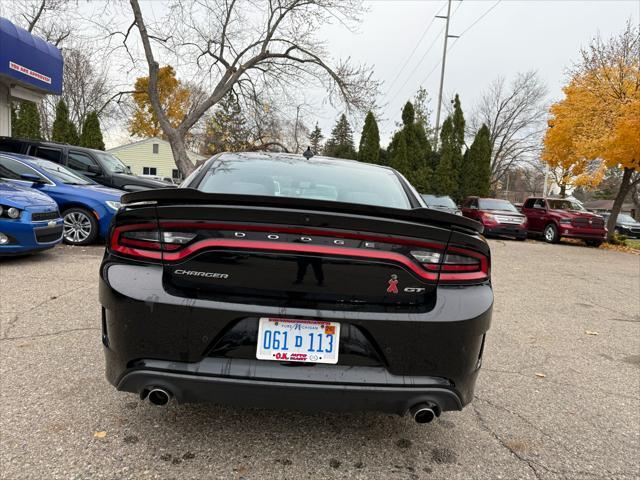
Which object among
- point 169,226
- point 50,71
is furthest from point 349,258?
point 50,71

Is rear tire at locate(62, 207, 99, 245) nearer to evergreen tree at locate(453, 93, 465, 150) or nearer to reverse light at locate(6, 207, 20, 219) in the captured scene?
reverse light at locate(6, 207, 20, 219)

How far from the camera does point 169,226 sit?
6.35ft

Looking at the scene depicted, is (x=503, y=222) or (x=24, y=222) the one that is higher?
(x=24, y=222)

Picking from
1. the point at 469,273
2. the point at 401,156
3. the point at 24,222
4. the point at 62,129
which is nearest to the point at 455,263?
the point at 469,273

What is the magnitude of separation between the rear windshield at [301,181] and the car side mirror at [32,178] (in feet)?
20.5

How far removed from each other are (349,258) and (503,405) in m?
1.79

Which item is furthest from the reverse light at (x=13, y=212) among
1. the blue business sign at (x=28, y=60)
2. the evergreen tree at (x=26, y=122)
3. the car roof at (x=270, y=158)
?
the evergreen tree at (x=26, y=122)

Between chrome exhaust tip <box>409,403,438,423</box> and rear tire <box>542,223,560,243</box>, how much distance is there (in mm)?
16380

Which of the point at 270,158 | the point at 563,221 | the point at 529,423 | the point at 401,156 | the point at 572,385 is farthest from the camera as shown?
the point at 401,156

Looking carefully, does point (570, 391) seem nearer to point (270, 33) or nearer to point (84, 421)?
point (84, 421)

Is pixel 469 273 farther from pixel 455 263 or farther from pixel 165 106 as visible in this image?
pixel 165 106

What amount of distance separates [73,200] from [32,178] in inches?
30.4

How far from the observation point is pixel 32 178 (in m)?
7.64

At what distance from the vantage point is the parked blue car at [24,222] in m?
5.76
